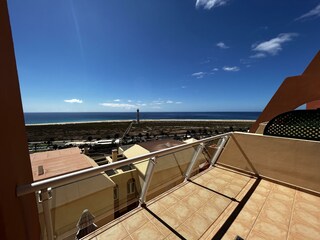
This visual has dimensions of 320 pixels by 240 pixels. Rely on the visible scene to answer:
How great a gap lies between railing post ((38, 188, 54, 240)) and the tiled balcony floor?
48cm

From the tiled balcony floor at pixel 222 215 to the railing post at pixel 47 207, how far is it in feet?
1.57

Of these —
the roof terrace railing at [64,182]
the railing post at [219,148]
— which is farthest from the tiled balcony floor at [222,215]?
the railing post at [219,148]

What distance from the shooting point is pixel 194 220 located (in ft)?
6.59

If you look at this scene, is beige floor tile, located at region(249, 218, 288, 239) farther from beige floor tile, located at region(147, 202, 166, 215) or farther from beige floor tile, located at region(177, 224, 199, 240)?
beige floor tile, located at region(147, 202, 166, 215)

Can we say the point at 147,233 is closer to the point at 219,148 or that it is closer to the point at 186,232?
the point at 186,232

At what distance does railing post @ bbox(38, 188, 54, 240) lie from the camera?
1222 millimetres

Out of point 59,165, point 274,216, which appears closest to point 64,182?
point 274,216

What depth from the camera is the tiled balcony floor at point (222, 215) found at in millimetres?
1796

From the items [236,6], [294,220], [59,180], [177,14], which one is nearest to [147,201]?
[59,180]

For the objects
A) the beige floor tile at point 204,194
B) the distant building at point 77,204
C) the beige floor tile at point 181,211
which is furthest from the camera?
the beige floor tile at point 204,194

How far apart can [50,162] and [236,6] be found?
10149 mm

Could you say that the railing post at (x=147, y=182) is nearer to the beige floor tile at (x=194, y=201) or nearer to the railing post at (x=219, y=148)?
the beige floor tile at (x=194, y=201)

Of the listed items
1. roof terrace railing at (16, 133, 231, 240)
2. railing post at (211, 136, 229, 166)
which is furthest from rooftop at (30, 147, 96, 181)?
railing post at (211, 136, 229, 166)

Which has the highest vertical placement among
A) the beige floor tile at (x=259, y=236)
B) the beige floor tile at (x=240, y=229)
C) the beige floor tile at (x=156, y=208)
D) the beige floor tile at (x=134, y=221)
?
the beige floor tile at (x=134, y=221)
